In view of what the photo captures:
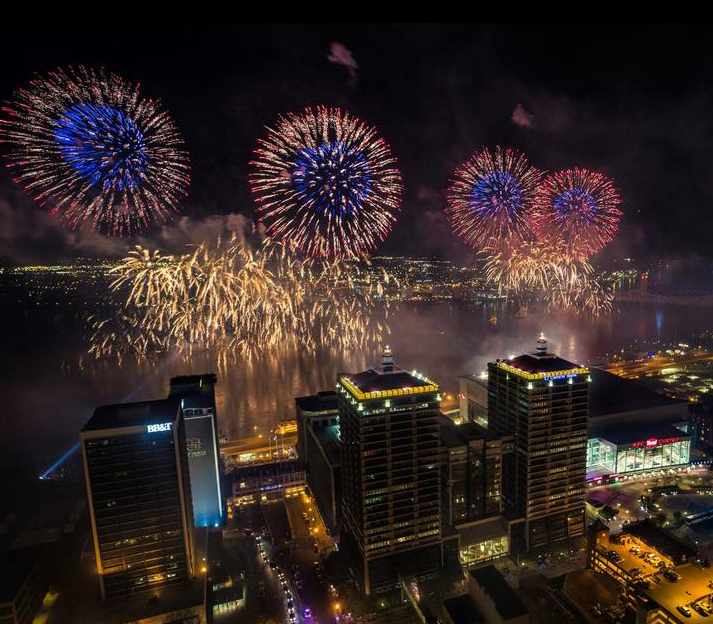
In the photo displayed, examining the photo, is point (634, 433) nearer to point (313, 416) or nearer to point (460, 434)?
point (460, 434)

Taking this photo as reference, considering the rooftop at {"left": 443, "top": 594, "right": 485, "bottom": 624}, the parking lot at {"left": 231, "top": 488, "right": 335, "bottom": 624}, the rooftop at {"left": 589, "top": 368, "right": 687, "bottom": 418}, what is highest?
the rooftop at {"left": 589, "top": 368, "right": 687, "bottom": 418}

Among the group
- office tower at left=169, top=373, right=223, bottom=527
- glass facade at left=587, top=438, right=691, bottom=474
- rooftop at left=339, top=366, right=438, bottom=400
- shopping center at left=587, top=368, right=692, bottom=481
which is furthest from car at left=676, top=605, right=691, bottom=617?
office tower at left=169, top=373, right=223, bottom=527

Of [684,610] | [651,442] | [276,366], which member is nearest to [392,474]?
[684,610]

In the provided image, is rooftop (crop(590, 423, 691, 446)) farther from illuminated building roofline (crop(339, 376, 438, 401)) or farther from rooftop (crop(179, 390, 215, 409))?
rooftop (crop(179, 390, 215, 409))

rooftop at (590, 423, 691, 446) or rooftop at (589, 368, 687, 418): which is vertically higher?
rooftop at (589, 368, 687, 418)

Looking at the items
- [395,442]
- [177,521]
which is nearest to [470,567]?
[395,442]

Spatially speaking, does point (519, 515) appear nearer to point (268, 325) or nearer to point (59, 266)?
point (268, 325)
